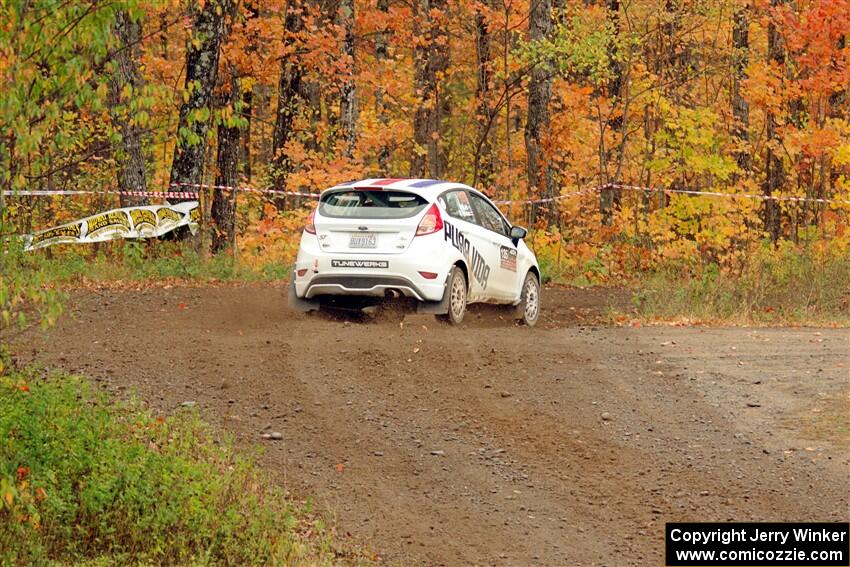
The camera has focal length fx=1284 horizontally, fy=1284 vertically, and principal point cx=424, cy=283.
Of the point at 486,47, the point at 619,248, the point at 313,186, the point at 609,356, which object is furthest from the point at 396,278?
the point at 486,47

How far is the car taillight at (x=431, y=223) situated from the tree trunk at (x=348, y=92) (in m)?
13.9

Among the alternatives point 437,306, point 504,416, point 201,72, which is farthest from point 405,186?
point 201,72

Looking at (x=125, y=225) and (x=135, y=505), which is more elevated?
(x=125, y=225)

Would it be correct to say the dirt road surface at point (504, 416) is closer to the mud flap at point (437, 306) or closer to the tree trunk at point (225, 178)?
the mud flap at point (437, 306)

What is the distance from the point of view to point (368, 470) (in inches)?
381

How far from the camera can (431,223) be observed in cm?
1514

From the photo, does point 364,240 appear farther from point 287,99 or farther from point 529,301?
point 287,99

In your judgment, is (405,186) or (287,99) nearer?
(405,186)

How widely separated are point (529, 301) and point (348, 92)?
42.0 ft

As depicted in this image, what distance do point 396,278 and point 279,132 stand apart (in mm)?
16891

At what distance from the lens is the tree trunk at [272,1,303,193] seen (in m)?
29.2

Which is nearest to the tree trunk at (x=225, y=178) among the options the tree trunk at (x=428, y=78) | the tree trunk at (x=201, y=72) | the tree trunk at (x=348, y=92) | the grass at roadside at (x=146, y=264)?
the tree trunk at (x=348, y=92)

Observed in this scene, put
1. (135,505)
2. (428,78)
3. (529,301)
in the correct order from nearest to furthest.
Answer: (135,505), (529,301), (428,78)

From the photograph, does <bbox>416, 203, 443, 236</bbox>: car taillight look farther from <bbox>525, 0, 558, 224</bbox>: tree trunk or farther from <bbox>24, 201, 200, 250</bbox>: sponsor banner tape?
<bbox>525, 0, 558, 224</bbox>: tree trunk
